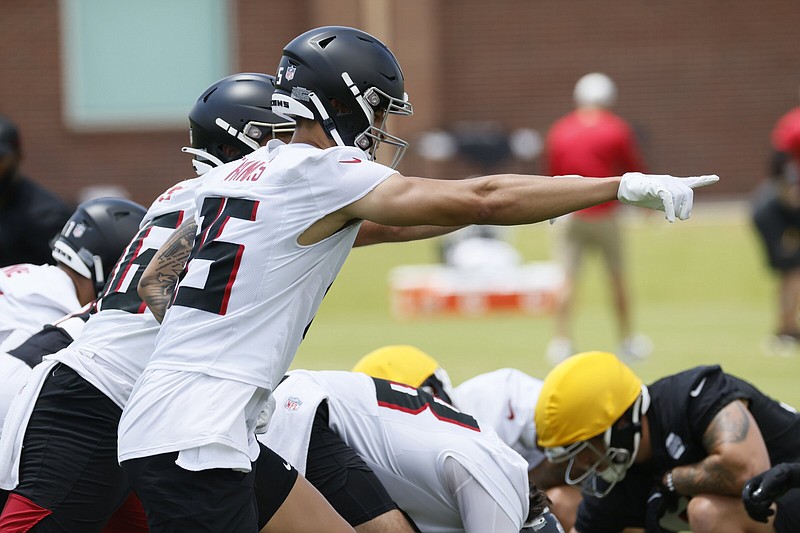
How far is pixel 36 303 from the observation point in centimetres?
535

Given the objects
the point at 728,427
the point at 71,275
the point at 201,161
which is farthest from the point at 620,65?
the point at 201,161

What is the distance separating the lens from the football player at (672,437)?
16.7ft

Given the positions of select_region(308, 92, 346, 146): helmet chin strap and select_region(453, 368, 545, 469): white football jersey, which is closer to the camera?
select_region(308, 92, 346, 146): helmet chin strap

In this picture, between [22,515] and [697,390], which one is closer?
Result: [22,515]

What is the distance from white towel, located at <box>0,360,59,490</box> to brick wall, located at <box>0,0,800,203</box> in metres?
16.1

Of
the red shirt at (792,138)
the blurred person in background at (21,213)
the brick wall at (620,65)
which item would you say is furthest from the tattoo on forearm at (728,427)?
the brick wall at (620,65)

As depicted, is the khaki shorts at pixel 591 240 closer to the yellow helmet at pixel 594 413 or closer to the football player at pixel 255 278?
the yellow helmet at pixel 594 413

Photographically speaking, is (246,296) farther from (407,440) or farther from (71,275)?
(71,275)

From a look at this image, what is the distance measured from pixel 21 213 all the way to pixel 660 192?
6.00 meters

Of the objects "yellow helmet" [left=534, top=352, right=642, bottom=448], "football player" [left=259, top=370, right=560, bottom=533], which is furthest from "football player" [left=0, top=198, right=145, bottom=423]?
"yellow helmet" [left=534, top=352, right=642, bottom=448]

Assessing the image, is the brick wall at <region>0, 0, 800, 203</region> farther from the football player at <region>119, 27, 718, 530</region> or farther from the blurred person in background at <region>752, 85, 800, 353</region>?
the football player at <region>119, 27, 718, 530</region>

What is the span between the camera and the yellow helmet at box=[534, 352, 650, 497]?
5.13m

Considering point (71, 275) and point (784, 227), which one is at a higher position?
point (71, 275)

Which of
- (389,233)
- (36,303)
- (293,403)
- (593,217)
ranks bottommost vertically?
(593,217)
